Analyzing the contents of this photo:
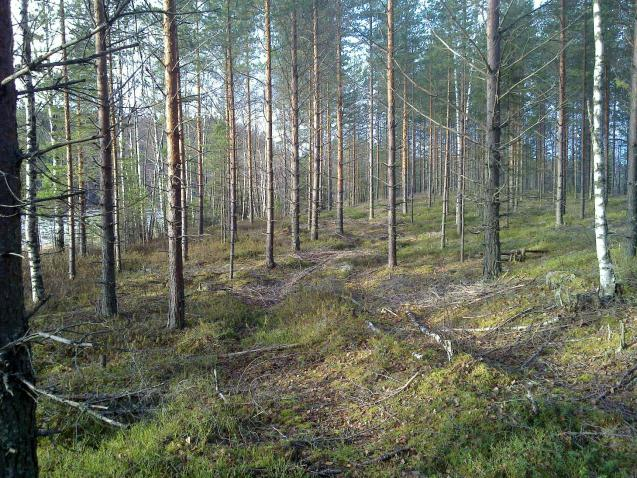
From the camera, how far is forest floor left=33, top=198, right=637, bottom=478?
4254mm

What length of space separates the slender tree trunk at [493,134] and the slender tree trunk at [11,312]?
9.34 meters

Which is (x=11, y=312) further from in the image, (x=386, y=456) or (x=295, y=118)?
(x=295, y=118)

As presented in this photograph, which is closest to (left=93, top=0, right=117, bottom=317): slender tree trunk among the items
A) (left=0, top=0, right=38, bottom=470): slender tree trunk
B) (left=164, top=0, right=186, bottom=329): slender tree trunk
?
(left=164, top=0, right=186, bottom=329): slender tree trunk

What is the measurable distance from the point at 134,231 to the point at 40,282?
1639 centimetres

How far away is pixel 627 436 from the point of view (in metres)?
4.04

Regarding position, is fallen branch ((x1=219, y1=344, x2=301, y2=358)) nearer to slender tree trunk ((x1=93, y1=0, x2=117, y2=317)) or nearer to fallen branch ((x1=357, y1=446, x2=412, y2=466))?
slender tree trunk ((x1=93, y1=0, x2=117, y2=317))

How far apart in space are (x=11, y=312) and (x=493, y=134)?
10132mm

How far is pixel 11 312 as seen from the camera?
2676mm

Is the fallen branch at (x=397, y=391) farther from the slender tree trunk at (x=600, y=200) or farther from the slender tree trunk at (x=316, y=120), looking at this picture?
the slender tree trunk at (x=316, y=120)

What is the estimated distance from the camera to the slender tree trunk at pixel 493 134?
32.0 feet

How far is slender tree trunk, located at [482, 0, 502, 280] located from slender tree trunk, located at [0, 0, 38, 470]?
30.6ft

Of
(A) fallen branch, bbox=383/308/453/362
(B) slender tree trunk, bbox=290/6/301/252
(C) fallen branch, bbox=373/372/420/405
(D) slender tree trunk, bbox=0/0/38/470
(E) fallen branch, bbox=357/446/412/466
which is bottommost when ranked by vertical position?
(E) fallen branch, bbox=357/446/412/466

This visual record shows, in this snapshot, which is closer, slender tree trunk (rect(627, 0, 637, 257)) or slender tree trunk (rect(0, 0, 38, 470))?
slender tree trunk (rect(0, 0, 38, 470))

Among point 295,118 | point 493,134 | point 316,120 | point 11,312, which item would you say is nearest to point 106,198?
point 11,312
